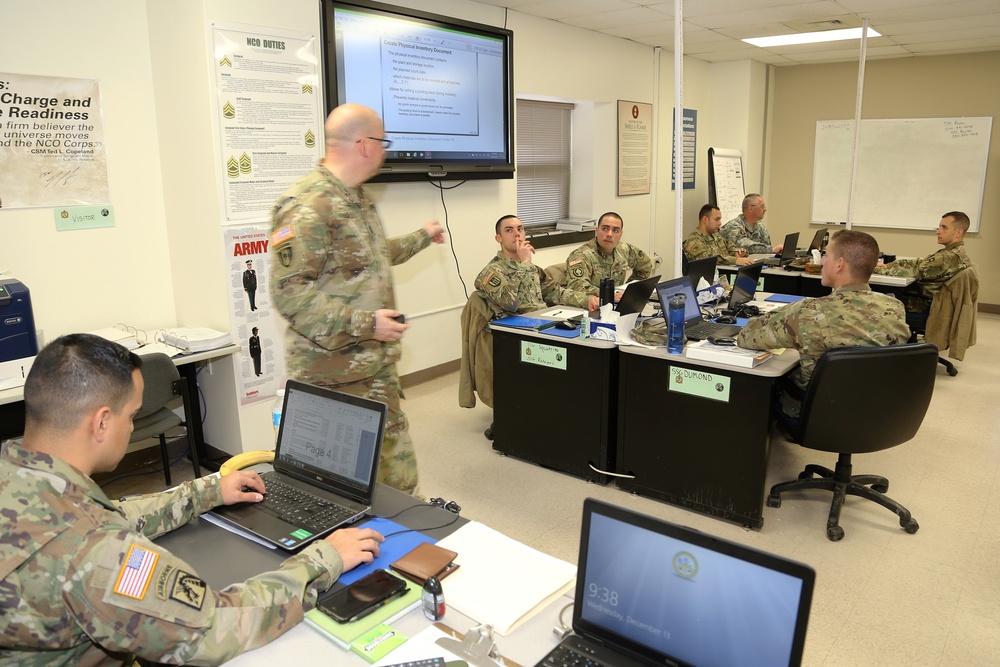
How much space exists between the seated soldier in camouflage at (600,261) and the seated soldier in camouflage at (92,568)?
3.54 m

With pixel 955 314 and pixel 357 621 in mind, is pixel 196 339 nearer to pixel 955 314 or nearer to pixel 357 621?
pixel 357 621

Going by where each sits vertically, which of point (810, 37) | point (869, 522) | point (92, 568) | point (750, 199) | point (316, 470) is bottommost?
point (869, 522)

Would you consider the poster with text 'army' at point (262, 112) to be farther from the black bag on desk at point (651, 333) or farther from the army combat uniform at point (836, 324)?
the army combat uniform at point (836, 324)

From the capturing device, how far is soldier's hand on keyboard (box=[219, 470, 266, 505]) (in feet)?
5.44

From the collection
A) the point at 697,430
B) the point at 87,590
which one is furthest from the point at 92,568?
the point at 697,430

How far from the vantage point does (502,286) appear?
3932mm

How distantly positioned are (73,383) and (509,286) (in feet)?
9.45

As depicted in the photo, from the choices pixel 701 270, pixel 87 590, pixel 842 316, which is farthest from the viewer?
pixel 701 270

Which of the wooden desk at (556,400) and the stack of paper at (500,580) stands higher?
the stack of paper at (500,580)

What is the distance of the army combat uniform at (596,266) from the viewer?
185 inches

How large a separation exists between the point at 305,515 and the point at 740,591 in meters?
0.99

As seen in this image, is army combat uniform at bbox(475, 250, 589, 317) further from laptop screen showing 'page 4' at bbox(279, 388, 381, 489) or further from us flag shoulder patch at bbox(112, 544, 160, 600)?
us flag shoulder patch at bbox(112, 544, 160, 600)

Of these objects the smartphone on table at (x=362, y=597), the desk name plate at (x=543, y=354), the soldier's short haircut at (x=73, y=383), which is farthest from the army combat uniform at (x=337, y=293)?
the desk name plate at (x=543, y=354)

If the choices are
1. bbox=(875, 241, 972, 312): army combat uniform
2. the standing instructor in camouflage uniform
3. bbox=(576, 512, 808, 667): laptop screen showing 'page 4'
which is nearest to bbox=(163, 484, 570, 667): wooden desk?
bbox=(576, 512, 808, 667): laptop screen showing 'page 4'
